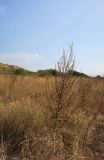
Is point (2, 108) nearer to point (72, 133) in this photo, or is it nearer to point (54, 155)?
point (72, 133)

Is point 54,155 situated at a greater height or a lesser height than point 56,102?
lesser

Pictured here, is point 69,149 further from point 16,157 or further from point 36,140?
point 16,157

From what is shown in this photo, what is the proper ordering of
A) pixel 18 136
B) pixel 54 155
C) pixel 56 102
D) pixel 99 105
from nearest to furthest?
1. pixel 54 155
2. pixel 18 136
3. pixel 56 102
4. pixel 99 105

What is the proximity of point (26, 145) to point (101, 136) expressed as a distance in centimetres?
211

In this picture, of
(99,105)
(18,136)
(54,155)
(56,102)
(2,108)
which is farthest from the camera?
(99,105)

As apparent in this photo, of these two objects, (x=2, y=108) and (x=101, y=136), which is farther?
(x=2, y=108)

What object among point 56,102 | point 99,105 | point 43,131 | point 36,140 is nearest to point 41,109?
point 56,102

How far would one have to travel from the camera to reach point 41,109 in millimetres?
7723

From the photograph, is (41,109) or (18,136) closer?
(18,136)

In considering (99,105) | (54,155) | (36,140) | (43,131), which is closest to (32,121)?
(43,131)

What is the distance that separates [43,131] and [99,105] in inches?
174

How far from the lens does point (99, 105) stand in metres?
10.8

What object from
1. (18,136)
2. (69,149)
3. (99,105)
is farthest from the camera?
(99,105)

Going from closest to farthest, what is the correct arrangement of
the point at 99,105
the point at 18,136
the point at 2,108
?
the point at 18,136
the point at 2,108
the point at 99,105
